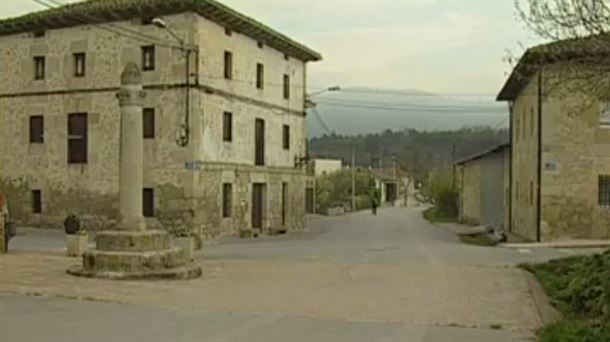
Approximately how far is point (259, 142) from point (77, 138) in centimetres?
803

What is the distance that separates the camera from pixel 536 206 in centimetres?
2873

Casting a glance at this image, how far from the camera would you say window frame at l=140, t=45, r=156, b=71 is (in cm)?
3108

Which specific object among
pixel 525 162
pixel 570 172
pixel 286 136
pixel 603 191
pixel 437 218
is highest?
pixel 286 136

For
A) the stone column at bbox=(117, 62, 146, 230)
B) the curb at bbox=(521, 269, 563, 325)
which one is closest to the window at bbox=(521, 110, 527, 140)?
the curb at bbox=(521, 269, 563, 325)

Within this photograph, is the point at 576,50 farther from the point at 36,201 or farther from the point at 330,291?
the point at 36,201

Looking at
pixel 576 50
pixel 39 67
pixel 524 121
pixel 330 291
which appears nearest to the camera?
pixel 576 50

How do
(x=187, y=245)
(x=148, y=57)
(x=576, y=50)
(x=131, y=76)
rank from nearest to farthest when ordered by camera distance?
1. (x=576, y=50)
2. (x=131, y=76)
3. (x=187, y=245)
4. (x=148, y=57)

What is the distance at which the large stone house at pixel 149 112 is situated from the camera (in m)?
30.5

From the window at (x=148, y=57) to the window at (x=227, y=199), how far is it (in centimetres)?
553

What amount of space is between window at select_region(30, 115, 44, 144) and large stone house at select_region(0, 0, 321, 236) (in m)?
0.04

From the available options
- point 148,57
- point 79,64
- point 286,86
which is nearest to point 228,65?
point 148,57

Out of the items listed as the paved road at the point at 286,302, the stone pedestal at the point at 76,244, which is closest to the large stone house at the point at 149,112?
the stone pedestal at the point at 76,244

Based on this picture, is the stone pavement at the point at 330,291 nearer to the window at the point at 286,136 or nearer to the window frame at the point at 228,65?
the window frame at the point at 228,65

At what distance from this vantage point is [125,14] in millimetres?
31578
